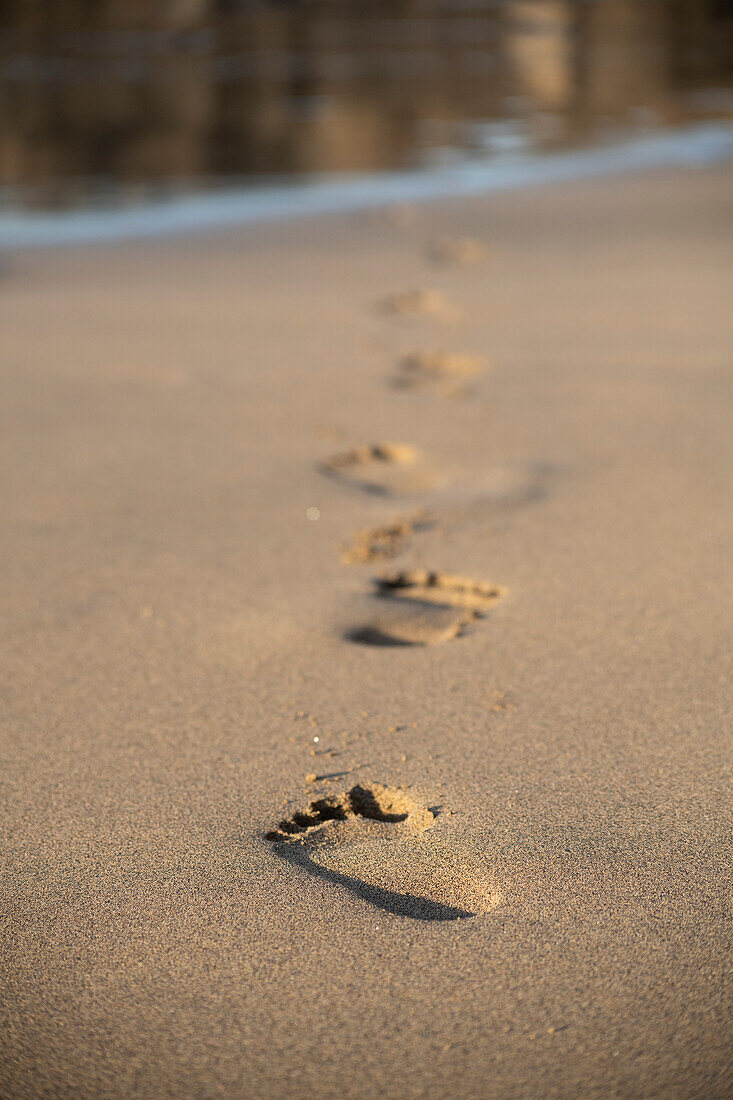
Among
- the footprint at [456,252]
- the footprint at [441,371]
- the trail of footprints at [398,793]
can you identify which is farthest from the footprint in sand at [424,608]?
the footprint at [456,252]

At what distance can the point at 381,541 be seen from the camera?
2.09 metres

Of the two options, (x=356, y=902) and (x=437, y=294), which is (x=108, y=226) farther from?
(x=356, y=902)

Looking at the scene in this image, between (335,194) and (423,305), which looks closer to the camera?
(423,305)

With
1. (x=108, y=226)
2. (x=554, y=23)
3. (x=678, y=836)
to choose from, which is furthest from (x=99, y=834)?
(x=554, y=23)

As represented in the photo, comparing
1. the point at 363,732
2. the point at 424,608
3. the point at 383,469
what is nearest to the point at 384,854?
the point at 363,732

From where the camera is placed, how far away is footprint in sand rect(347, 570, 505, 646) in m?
1.78

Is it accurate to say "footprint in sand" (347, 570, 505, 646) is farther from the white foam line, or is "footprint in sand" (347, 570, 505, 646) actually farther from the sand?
the white foam line

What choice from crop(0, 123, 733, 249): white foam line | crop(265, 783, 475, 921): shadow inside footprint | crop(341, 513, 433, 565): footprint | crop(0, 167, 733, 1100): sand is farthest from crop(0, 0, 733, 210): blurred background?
crop(265, 783, 475, 921): shadow inside footprint

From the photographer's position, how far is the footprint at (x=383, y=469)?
2352 millimetres

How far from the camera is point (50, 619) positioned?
1852mm

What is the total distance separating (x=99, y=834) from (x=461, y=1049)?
53cm

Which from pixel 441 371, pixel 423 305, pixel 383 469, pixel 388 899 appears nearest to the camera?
pixel 388 899

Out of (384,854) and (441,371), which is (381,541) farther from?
(441,371)

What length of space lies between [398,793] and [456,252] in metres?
3.35
